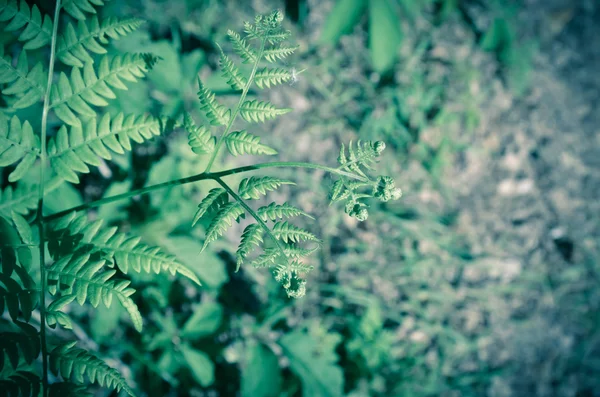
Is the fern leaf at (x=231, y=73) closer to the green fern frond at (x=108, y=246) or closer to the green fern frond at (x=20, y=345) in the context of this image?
the green fern frond at (x=108, y=246)

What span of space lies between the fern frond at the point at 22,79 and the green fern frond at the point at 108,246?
13.2 inches

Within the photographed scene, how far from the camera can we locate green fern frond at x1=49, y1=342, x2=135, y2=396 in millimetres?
874

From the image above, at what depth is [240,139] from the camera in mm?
993

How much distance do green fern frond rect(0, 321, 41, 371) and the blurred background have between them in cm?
66

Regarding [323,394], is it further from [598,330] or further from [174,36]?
[598,330]

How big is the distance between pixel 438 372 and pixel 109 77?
2.37 metres

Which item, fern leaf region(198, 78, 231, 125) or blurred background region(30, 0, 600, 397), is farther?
blurred background region(30, 0, 600, 397)

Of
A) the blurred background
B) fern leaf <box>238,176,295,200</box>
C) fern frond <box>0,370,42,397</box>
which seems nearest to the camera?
fern frond <box>0,370,42,397</box>

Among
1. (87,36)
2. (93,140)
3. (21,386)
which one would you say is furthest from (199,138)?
(21,386)

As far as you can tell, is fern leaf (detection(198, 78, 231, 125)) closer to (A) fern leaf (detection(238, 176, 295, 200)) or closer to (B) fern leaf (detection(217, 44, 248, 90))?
(B) fern leaf (detection(217, 44, 248, 90))

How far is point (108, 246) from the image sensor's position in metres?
1.03

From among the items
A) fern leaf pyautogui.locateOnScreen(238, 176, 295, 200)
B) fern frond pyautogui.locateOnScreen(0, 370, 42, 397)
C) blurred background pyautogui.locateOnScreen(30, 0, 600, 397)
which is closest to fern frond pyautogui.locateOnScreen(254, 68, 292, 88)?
fern leaf pyautogui.locateOnScreen(238, 176, 295, 200)

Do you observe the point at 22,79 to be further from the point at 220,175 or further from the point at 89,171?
the point at 220,175

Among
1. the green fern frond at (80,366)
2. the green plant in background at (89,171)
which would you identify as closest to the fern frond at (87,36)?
the green plant in background at (89,171)
